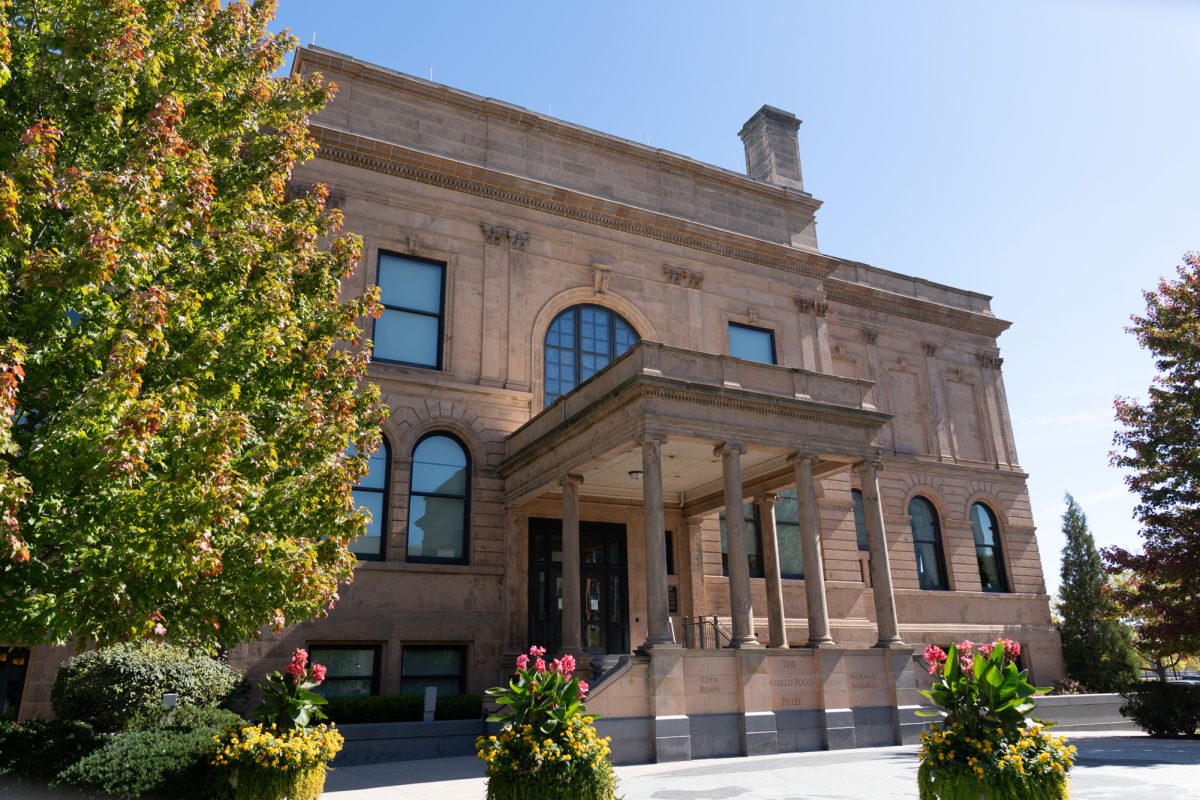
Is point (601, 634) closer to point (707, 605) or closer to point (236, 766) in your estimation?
point (707, 605)

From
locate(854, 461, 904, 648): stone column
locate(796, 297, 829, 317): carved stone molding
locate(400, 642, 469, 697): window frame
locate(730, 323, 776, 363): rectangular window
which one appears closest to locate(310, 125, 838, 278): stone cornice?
locate(796, 297, 829, 317): carved stone molding

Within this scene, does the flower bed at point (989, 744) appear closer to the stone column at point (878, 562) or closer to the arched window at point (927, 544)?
the stone column at point (878, 562)

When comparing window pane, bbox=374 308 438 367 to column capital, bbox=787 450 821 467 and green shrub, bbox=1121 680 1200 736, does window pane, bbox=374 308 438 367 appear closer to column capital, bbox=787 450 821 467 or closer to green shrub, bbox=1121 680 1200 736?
column capital, bbox=787 450 821 467

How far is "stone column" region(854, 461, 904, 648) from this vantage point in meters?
19.2

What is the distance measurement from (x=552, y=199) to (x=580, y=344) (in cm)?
488

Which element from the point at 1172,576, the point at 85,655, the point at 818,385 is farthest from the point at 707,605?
the point at 85,655

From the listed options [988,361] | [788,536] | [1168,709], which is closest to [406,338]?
[788,536]

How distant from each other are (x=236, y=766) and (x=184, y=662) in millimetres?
6017

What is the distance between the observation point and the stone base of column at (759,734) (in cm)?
1627

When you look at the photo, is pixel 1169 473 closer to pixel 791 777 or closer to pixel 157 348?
pixel 791 777

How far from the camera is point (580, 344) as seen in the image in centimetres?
2552

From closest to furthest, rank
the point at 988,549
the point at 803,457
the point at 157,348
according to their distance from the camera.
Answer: the point at 157,348
the point at 803,457
the point at 988,549

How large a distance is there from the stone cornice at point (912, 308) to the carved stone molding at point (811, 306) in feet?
8.90

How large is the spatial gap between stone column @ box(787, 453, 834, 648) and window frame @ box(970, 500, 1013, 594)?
15853 mm
